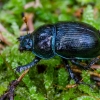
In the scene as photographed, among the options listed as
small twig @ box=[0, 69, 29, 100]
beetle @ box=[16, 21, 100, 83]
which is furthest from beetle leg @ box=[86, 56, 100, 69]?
small twig @ box=[0, 69, 29, 100]

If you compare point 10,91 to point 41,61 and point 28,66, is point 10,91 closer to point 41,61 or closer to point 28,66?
point 28,66

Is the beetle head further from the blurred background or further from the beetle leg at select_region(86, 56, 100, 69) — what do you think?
the beetle leg at select_region(86, 56, 100, 69)

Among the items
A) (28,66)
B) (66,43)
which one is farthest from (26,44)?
(66,43)

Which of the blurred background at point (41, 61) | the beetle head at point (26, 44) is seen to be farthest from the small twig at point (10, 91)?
the beetle head at point (26, 44)

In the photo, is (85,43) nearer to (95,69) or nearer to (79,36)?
(79,36)

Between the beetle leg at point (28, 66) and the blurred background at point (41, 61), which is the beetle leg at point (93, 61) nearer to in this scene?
the blurred background at point (41, 61)

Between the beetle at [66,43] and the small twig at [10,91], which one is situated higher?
the beetle at [66,43]
